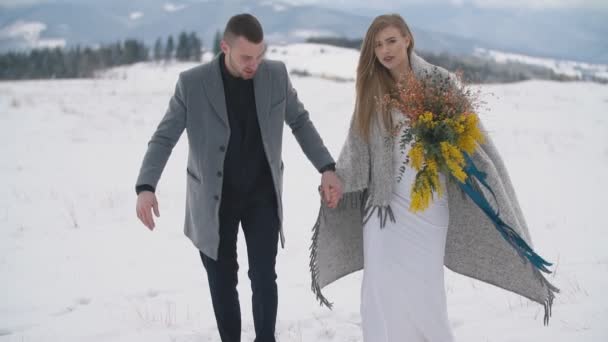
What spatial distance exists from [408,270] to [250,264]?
995 millimetres

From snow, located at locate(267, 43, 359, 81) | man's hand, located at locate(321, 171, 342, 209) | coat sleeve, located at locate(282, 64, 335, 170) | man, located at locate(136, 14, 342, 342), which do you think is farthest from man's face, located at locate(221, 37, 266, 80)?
snow, located at locate(267, 43, 359, 81)

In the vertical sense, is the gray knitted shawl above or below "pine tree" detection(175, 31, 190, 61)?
above

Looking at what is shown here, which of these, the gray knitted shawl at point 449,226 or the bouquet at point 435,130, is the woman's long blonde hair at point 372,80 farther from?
the bouquet at point 435,130

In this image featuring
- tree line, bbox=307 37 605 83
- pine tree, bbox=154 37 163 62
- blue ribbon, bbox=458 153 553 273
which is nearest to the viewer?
blue ribbon, bbox=458 153 553 273

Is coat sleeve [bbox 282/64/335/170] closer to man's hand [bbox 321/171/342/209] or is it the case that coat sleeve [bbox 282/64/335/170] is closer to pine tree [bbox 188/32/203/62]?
man's hand [bbox 321/171/342/209]

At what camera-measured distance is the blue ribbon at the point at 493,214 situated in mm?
3227

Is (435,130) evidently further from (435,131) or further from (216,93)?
(216,93)

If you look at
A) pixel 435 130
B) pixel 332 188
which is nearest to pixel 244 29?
pixel 332 188

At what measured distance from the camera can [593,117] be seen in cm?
1773

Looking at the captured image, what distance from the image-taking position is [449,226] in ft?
11.9

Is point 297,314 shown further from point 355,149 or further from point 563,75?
point 563,75

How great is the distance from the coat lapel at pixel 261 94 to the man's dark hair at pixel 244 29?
266 mm

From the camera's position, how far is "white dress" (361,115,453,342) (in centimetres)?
326

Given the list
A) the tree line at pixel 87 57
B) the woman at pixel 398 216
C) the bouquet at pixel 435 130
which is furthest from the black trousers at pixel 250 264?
the tree line at pixel 87 57
